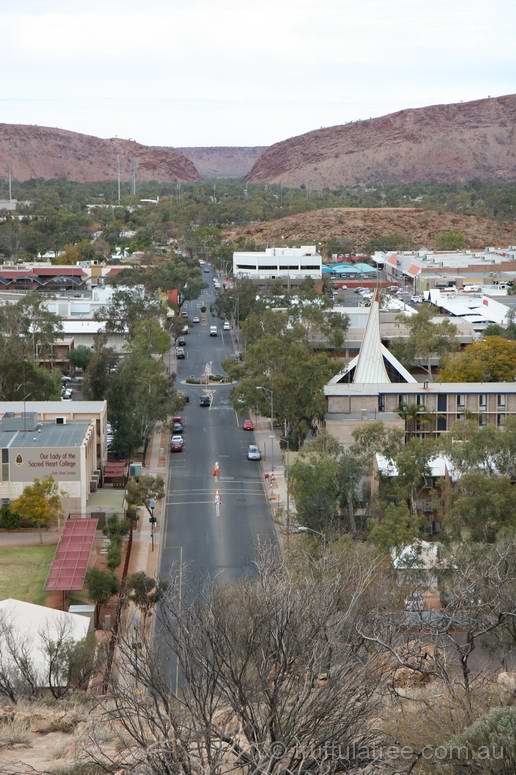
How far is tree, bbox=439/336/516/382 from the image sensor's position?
49969 millimetres

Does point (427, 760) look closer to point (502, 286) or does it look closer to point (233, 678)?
point (233, 678)

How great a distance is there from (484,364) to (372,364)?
6.62m

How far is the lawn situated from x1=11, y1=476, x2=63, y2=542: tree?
3.12ft

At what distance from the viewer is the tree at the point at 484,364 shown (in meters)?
50.0

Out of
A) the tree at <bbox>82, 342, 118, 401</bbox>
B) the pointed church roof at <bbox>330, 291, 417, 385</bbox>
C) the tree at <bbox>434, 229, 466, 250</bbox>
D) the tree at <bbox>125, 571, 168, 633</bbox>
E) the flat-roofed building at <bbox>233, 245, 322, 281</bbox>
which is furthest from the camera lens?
the tree at <bbox>434, 229, 466, 250</bbox>

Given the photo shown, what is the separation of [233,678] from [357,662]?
2337 millimetres

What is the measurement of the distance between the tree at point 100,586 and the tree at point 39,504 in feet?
19.6

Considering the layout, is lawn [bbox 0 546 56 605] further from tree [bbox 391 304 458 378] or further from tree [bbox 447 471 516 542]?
tree [bbox 391 304 458 378]

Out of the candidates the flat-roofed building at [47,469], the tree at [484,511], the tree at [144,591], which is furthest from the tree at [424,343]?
the tree at [144,591]

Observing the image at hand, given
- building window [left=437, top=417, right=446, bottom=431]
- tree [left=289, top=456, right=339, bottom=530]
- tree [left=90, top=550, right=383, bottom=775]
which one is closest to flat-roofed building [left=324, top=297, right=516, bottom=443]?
building window [left=437, top=417, right=446, bottom=431]

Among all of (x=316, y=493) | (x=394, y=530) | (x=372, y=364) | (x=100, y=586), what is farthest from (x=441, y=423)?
(x=100, y=586)

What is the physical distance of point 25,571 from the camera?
30422 mm

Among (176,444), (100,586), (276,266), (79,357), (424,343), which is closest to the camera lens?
(100,586)

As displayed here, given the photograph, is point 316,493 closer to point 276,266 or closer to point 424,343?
point 424,343
